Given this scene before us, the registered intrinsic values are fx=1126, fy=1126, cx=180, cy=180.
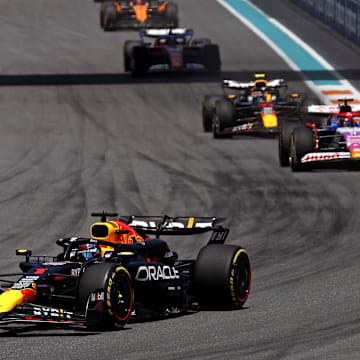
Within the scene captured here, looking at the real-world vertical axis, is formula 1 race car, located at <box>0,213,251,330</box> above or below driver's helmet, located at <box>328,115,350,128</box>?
above

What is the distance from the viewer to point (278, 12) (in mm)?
46375

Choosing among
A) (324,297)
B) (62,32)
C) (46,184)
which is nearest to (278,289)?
(324,297)

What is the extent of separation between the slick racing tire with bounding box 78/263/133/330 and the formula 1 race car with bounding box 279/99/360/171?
12268mm

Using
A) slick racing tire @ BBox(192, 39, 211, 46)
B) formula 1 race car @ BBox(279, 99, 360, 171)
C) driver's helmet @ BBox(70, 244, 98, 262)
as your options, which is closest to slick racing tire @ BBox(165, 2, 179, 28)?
slick racing tire @ BBox(192, 39, 211, 46)

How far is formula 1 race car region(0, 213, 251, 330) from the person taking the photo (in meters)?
10.7

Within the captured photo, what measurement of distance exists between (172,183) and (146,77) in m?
14.3

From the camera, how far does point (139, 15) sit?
42719 millimetres

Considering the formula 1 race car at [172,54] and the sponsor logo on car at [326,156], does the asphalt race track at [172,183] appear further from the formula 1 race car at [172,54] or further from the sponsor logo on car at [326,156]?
the formula 1 race car at [172,54]

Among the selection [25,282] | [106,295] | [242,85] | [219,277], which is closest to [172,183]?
[242,85]

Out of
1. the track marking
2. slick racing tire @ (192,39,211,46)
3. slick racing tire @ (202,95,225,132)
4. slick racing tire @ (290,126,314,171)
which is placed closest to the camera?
slick racing tire @ (290,126,314,171)

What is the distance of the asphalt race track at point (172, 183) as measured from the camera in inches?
416

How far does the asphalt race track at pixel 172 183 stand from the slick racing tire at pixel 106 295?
0.57 feet

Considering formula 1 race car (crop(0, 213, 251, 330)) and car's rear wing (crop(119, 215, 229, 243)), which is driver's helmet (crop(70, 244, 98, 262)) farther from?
car's rear wing (crop(119, 215, 229, 243))

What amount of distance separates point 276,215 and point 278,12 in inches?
1111
